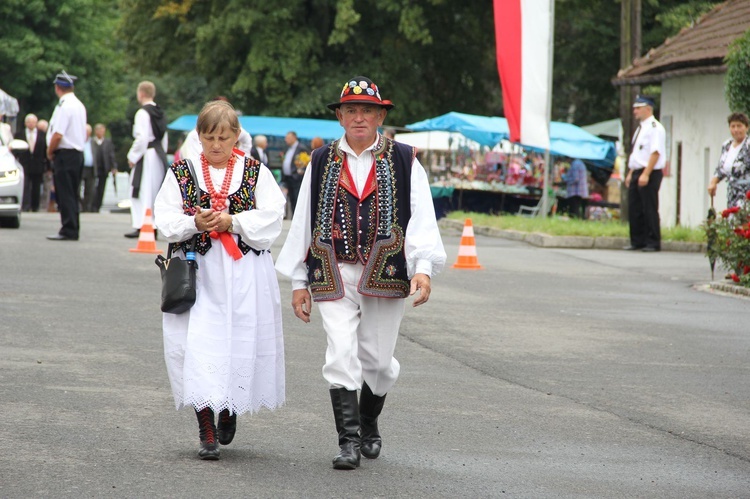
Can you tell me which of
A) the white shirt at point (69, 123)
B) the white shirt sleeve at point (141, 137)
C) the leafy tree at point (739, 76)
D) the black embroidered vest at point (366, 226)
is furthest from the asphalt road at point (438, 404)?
the white shirt sleeve at point (141, 137)

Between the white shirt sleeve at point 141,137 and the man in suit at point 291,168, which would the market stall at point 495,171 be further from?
the white shirt sleeve at point 141,137

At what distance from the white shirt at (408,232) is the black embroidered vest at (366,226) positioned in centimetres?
3

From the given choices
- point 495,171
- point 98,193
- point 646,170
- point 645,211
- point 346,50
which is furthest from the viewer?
point 346,50

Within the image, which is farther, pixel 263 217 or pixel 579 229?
pixel 579 229

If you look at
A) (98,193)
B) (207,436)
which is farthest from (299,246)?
(98,193)

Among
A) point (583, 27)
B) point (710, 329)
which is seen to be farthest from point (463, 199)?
point (710, 329)

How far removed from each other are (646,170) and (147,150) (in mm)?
6966

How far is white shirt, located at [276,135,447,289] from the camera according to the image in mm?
6320

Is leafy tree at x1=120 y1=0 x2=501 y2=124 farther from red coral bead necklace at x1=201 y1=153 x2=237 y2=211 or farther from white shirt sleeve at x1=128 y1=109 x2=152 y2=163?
red coral bead necklace at x1=201 y1=153 x2=237 y2=211

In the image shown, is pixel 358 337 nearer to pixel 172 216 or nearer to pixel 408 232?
pixel 408 232

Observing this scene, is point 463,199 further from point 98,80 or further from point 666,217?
point 98,80

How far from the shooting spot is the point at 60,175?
17.5 m

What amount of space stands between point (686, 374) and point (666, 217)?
19510 mm

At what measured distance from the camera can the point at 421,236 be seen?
20.8 ft
